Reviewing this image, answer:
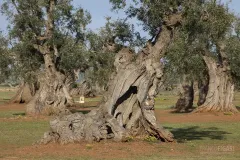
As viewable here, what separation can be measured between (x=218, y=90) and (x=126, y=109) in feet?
73.4

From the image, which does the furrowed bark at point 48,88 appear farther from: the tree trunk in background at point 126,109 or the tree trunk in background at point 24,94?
the tree trunk in background at point 24,94

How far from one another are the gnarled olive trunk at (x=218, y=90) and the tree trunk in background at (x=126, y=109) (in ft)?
70.6

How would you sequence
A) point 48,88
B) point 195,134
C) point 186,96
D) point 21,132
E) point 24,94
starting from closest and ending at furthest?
point 195,134 < point 21,132 < point 48,88 < point 186,96 < point 24,94

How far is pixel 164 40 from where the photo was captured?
826 inches

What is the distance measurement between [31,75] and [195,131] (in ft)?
67.4

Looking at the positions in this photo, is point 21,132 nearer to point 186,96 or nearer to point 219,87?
point 219,87

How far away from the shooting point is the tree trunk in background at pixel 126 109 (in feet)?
64.0

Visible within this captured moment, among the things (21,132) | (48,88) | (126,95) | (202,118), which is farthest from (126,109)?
(48,88)

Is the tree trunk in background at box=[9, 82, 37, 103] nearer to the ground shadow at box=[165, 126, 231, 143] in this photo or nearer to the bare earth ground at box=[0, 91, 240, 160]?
the bare earth ground at box=[0, 91, 240, 160]

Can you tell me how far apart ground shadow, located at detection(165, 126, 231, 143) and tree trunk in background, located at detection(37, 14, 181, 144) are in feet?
10.4

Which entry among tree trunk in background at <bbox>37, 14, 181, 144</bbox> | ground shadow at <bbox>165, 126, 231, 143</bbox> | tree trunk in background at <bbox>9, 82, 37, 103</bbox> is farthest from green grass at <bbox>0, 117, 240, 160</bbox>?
tree trunk in background at <bbox>9, 82, 37, 103</bbox>

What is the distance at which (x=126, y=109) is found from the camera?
70.1ft

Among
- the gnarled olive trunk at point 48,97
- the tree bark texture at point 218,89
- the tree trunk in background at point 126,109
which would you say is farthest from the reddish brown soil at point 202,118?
the tree trunk in background at point 126,109

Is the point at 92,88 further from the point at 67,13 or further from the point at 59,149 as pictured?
the point at 59,149
